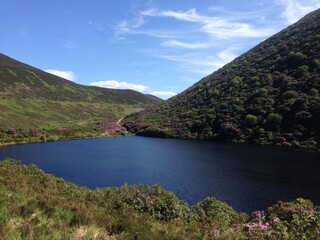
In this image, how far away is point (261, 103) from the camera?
116562mm

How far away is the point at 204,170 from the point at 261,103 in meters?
63.5

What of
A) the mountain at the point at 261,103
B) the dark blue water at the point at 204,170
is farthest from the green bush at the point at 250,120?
the dark blue water at the point at 204,170

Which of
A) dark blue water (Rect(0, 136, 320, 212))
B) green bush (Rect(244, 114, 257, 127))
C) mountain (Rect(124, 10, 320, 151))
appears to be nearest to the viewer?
dark blue water (Rect(0, 136, 320, 212))

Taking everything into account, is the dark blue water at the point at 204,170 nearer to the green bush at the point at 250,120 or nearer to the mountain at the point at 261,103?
the mountain at the point at 261,103

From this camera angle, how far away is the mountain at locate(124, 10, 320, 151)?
100m

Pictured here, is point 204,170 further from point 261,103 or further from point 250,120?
point 261,103

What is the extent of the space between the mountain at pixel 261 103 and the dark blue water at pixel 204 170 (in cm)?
1601

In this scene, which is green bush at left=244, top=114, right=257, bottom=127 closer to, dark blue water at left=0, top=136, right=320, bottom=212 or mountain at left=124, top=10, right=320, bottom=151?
mountain at left=124, top=10, right=320, bottom=151

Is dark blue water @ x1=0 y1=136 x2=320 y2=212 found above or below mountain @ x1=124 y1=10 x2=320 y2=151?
below

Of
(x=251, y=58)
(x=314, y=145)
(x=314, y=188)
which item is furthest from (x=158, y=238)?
(x=251, y=58)

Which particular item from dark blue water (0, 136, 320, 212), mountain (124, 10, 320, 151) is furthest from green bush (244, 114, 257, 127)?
dark blue water (0, 136, 320, 212)

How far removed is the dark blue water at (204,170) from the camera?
1748 inches

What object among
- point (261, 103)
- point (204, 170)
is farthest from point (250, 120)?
point (204, 170)

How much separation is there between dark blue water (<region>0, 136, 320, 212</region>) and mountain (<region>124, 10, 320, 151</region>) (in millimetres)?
16006
